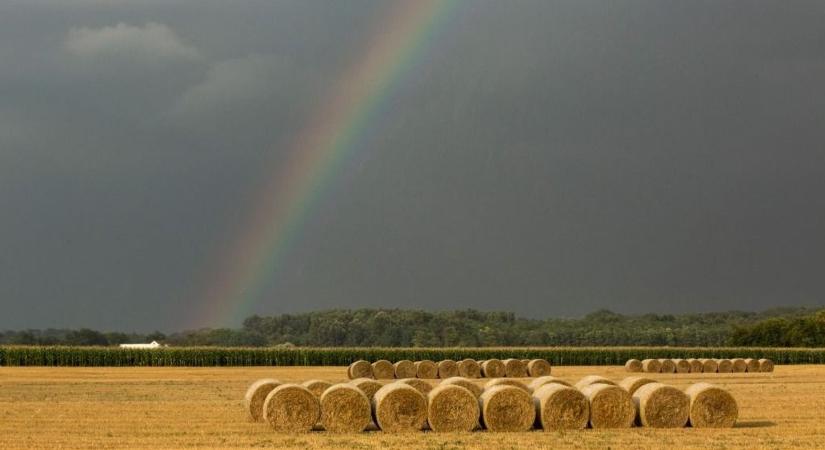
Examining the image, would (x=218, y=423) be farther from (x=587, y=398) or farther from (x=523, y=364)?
(x=523, y=364)

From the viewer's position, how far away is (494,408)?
22.7m

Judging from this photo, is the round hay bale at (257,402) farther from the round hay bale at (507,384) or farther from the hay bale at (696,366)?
the hay bale at (696,366)

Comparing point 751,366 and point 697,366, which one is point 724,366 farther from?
point 697,366

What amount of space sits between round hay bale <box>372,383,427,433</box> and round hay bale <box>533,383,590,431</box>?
238 centimetres

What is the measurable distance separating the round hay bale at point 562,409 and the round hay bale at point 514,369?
3115 cm

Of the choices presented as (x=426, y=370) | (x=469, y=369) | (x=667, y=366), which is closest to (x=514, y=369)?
(x=469, y=369)

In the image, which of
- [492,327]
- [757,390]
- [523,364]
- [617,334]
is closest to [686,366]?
[523,364]

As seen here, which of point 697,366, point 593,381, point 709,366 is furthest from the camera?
point 709,366

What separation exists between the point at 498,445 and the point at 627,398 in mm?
4492


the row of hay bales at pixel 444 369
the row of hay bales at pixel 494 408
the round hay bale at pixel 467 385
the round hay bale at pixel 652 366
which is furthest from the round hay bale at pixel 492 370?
the row of hay bales at pixel 494 408

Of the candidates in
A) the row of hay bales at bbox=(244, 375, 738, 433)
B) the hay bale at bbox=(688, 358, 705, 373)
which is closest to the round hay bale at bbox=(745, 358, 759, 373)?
the hay bale at bbox=(688, 358, 705, 373)

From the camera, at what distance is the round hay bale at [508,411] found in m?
22.6

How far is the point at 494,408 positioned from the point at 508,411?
294 millimetres

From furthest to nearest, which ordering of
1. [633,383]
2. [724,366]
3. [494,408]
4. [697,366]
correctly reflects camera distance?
[724,366] < [697,366] < [633,383] < [494,408]
